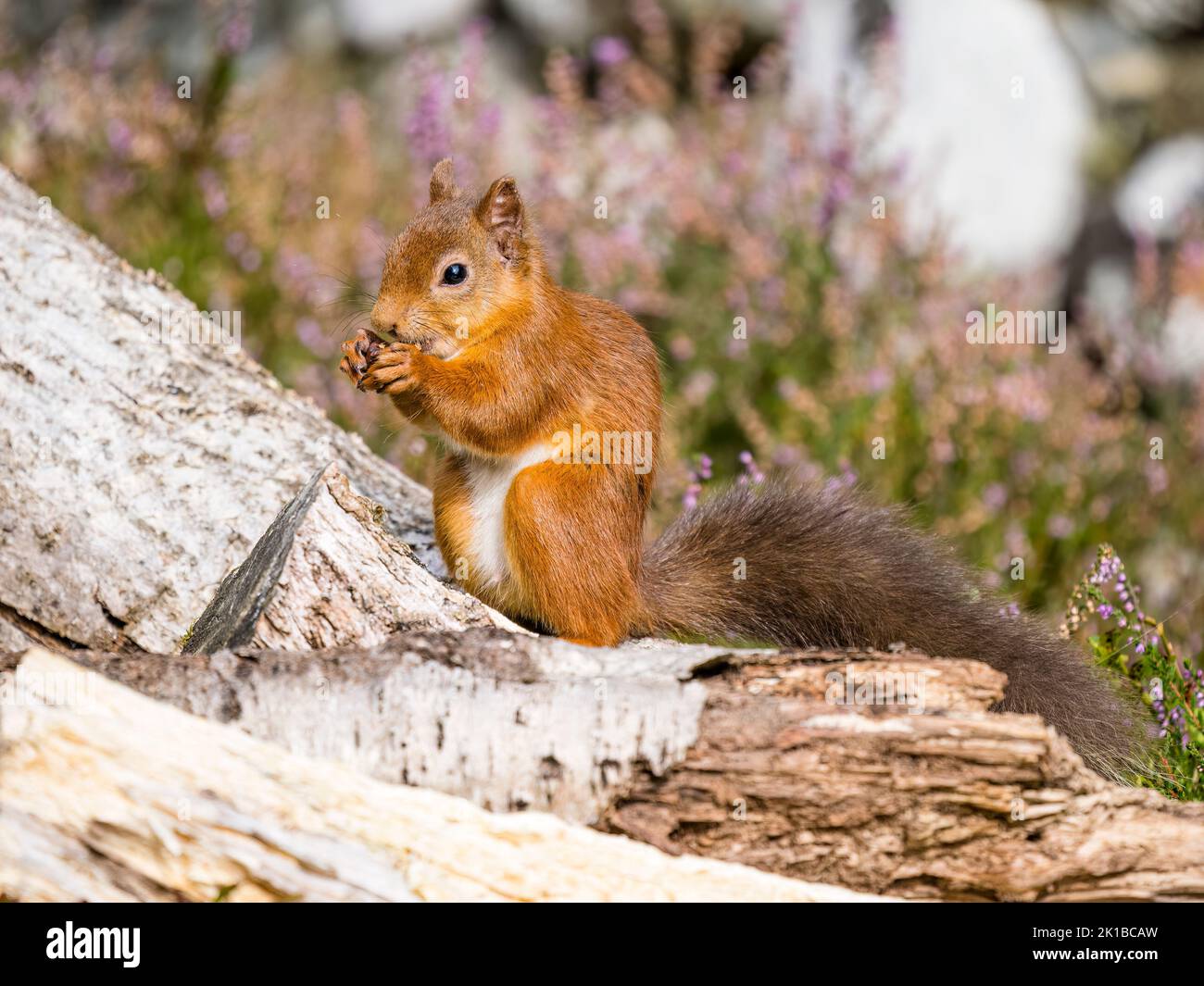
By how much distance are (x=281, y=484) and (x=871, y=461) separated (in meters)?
2.31

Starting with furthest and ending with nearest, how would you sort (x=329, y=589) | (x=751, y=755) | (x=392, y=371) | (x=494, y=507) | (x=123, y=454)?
(x=123, y=454) → (x=494, y=507) → (x=392, y=371) → (x=329, y=589) → (x=751, y=755)

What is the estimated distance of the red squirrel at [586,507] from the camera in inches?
101

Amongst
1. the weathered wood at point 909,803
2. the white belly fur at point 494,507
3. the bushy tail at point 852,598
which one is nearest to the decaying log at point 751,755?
the weathered wood at point 909,803

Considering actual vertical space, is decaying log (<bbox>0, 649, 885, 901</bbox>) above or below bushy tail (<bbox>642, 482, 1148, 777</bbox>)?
below

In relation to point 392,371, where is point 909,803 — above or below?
below

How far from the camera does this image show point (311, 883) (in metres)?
1.77

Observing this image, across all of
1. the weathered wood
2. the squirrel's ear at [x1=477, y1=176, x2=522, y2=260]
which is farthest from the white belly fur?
the weathered wood

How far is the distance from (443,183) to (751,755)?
1555 mm

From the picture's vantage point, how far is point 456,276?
8.89 feet

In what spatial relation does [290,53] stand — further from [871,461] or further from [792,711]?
[792,711]

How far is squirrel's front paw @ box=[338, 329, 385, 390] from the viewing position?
255cm

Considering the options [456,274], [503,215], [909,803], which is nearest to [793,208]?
[503,215]

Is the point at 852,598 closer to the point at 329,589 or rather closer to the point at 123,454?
the point at 329,589

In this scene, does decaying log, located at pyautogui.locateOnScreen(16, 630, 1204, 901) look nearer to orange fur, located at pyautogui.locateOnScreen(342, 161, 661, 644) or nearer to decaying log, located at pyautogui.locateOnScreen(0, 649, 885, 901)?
decaying log, located at pyautogui.locateOnScreen(0, 649, 885, 901)
